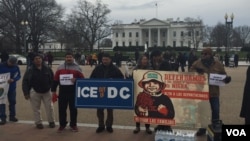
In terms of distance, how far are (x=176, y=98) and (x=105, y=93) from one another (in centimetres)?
159

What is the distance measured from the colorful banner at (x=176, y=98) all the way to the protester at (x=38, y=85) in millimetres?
2635

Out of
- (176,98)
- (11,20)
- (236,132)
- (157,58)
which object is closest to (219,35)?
(11,20)

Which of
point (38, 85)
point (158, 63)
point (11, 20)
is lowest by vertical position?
point (38, 85)

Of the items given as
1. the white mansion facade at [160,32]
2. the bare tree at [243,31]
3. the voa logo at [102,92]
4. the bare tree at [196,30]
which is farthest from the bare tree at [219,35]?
the voa logo at [102,92]

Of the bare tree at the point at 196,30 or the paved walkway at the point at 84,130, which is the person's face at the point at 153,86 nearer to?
the paved walkway at the point at 84,130

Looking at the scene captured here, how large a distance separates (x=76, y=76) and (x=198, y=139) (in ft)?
10.1

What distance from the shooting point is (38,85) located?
9797mm

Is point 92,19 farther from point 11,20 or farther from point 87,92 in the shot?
point 87,92

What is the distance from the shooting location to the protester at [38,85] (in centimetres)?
978

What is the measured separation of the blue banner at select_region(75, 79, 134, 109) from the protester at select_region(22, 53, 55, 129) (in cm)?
110

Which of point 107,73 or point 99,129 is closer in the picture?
point 107,73

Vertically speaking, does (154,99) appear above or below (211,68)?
below

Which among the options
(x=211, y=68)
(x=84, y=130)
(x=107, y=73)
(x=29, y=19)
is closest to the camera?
(x=211, y=68)

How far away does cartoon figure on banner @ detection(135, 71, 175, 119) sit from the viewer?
27.9 ft
